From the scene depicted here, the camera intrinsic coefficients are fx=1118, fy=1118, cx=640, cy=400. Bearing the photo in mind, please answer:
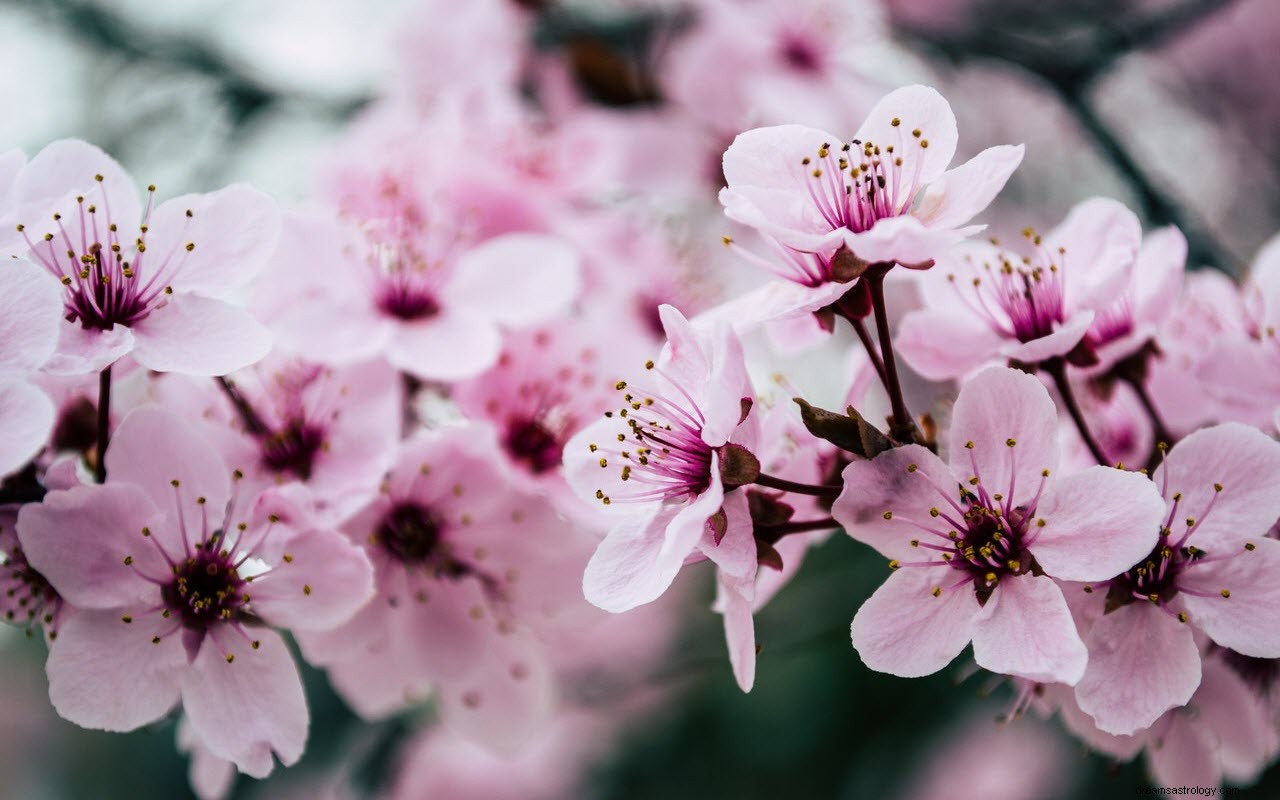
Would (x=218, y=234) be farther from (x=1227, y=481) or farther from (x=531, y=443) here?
(x=1227, y=481)

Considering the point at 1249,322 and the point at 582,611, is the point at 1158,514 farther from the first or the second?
the point at 582,611

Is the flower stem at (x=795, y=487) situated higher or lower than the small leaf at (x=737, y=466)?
lower

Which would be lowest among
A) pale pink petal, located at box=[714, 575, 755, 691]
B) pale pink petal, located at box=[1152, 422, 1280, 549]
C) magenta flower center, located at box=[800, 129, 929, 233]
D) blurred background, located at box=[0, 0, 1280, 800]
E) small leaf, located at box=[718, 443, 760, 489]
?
blurred background, located at box=[0, 0, 1280, 800]

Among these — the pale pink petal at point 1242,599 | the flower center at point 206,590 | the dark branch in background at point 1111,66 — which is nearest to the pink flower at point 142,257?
the flower center at point 206,590

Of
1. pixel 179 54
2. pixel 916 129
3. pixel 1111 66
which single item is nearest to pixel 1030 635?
pixel 916 129

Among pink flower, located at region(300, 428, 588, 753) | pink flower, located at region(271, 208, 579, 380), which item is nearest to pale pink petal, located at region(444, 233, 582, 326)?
pink flower, located at region(271, 208, 579, 380)

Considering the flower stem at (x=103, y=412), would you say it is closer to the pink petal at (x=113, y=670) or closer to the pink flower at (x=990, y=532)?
the pink petal at (x=113, y=670)

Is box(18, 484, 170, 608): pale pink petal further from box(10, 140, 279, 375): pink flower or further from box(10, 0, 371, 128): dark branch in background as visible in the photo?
box(10, 0, 371, 128): dark branch in background
